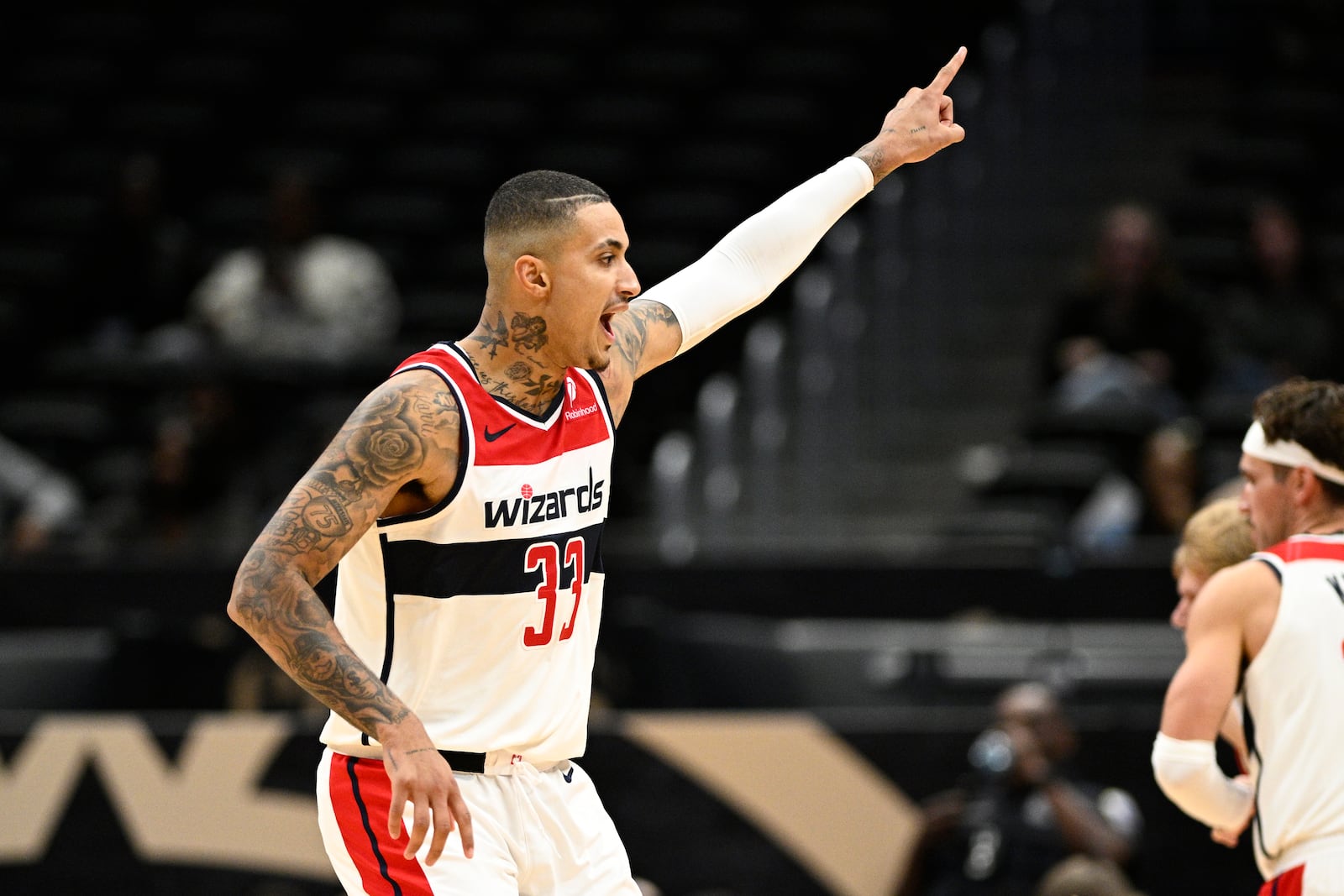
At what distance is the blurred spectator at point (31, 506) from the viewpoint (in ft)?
36.2

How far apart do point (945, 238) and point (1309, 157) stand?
8.96 ft

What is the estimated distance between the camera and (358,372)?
12.0 metres

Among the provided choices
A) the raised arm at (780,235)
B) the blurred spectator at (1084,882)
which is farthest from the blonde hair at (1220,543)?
the blurred spectator at (1084,882)

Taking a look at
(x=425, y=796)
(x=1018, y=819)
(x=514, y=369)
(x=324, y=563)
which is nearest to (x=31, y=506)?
(x=1018, y=819)

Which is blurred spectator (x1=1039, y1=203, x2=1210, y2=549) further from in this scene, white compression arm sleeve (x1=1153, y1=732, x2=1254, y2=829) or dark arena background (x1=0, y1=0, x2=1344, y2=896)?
white compression arm sleeve (x1=1153, y1=732, x2=1254, y2=829)

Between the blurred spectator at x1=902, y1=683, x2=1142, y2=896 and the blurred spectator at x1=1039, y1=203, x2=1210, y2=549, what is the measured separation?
368cm

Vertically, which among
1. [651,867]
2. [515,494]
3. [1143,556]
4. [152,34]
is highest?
[152,34]

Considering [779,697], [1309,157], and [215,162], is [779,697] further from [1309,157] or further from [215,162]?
[215,162]

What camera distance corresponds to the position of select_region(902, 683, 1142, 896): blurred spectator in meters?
7.16

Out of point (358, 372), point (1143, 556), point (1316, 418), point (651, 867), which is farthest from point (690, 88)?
point (1316, 418)

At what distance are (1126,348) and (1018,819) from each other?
15.7 feet

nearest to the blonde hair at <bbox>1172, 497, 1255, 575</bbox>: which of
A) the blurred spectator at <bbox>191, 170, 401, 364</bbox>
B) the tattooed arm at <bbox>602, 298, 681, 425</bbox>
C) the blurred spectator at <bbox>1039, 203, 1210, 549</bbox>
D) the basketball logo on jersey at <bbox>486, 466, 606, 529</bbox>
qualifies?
the tattooed arm at <bbox>602, 298, 681, 425</bbox>

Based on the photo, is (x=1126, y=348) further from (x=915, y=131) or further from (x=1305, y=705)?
(x=1305, y=705)

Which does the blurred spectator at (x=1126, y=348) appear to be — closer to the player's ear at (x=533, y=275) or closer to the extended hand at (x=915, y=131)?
the extended hand at (x=915, y=131)
